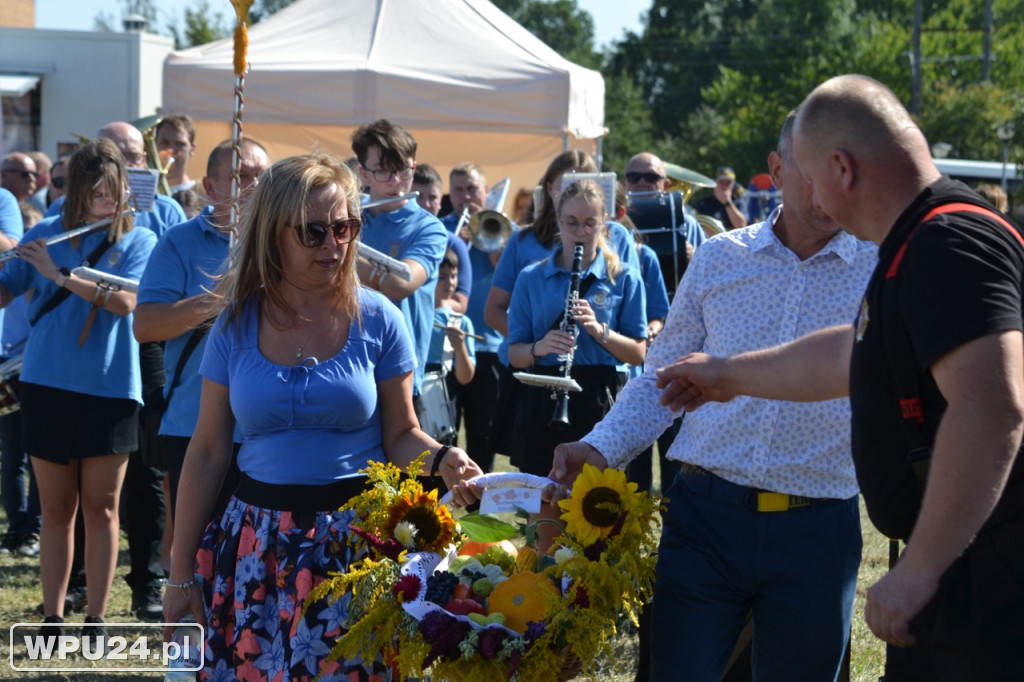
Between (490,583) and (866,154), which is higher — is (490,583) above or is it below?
below

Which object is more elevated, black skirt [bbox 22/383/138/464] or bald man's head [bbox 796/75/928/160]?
bald man's head [bbox 796/75/928/160]

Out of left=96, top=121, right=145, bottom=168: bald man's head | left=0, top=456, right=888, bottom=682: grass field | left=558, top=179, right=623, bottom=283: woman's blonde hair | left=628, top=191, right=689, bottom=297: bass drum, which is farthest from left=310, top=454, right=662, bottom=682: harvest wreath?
left=96, top=121, right=145, bottom=168: bald man's head

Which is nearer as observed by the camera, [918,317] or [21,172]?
[918,317]

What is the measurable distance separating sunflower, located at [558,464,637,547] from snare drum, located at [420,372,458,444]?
2.82 meters

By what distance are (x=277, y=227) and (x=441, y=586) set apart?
111 centimetres

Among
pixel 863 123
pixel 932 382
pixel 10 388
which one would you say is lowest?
pixel 10 388

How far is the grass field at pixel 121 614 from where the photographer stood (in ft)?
17.2

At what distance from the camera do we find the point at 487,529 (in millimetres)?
3100

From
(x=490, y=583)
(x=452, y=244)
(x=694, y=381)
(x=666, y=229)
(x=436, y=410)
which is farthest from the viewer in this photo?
(x=452, y=244)

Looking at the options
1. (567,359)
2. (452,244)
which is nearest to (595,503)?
(567,359)

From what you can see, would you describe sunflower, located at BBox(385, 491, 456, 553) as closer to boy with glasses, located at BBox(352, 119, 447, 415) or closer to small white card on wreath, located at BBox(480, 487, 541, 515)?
small white card on wreath, located at BBox(480, 487, 541, 515)

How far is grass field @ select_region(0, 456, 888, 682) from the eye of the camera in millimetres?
5242

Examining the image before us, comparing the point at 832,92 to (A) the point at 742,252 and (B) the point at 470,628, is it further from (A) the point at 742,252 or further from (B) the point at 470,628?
(B) the point at 470,628

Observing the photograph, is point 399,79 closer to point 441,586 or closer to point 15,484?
point 15,484
